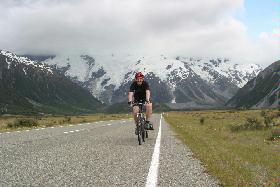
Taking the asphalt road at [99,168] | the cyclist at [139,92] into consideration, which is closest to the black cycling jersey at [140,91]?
the cyclist at [139,92]

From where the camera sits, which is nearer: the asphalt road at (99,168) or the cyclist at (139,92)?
the asphalt road at (99,168)

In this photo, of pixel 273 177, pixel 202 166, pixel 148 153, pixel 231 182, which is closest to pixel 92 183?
pixel 231 182

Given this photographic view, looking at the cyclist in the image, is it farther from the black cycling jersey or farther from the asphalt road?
the asphalt road

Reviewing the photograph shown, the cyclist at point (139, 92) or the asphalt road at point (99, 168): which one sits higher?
the cyclist at point (139, 92)

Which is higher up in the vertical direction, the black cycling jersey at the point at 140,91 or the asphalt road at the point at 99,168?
the black cycling jersey at the point at 140,91

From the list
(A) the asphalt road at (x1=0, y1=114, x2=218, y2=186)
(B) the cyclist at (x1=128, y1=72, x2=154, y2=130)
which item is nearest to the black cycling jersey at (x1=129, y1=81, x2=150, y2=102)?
(B) the cyclist at (x1=128, y1=72, x2=154, y2=130)

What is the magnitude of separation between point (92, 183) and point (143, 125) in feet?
28.3

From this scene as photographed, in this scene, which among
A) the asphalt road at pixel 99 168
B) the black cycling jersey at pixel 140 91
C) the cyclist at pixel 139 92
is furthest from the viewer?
the black cycling jersey at pixel 140 91

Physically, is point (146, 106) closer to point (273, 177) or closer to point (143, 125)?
point (143, 125)

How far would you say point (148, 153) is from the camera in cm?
1152

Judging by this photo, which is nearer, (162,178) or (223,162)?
(162,178)

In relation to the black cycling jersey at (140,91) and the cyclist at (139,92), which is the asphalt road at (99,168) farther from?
A: the black cycling jersey at (140,91)

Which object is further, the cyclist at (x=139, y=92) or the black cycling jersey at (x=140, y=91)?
the black cycling jersey at (x=140, y=91)

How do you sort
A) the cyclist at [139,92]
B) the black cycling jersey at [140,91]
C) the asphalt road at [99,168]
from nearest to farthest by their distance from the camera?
1. the asphalt road at [99,168]
2. the cyclist at [139,92]
3. the black cycling jersey at [140,91]
